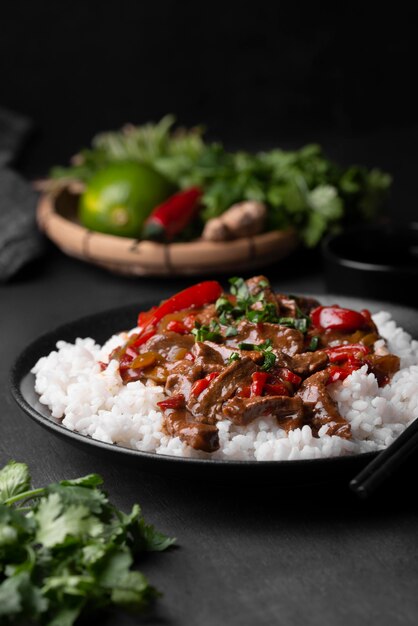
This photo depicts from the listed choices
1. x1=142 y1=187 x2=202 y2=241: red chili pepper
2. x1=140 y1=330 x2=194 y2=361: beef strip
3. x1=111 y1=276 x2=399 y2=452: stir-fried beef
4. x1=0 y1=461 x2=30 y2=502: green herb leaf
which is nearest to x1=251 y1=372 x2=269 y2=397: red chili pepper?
x1=111 y1=276 x2=399 y2=452: stir-fried beef

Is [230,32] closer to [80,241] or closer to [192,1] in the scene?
[192,1]

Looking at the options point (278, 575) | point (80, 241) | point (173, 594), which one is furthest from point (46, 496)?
point (80, 241)

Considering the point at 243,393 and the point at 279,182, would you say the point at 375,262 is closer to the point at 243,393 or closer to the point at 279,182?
the point at 279,182

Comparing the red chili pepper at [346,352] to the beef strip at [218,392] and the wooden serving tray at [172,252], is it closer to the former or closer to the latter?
the beef strip at [218,392]

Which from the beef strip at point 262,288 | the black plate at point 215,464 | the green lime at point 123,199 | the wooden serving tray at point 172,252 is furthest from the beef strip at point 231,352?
the green lime at point 123,199

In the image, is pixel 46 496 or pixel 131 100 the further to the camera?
pixel 131 100

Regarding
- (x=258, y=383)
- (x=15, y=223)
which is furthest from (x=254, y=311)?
(x=15, y=223)
